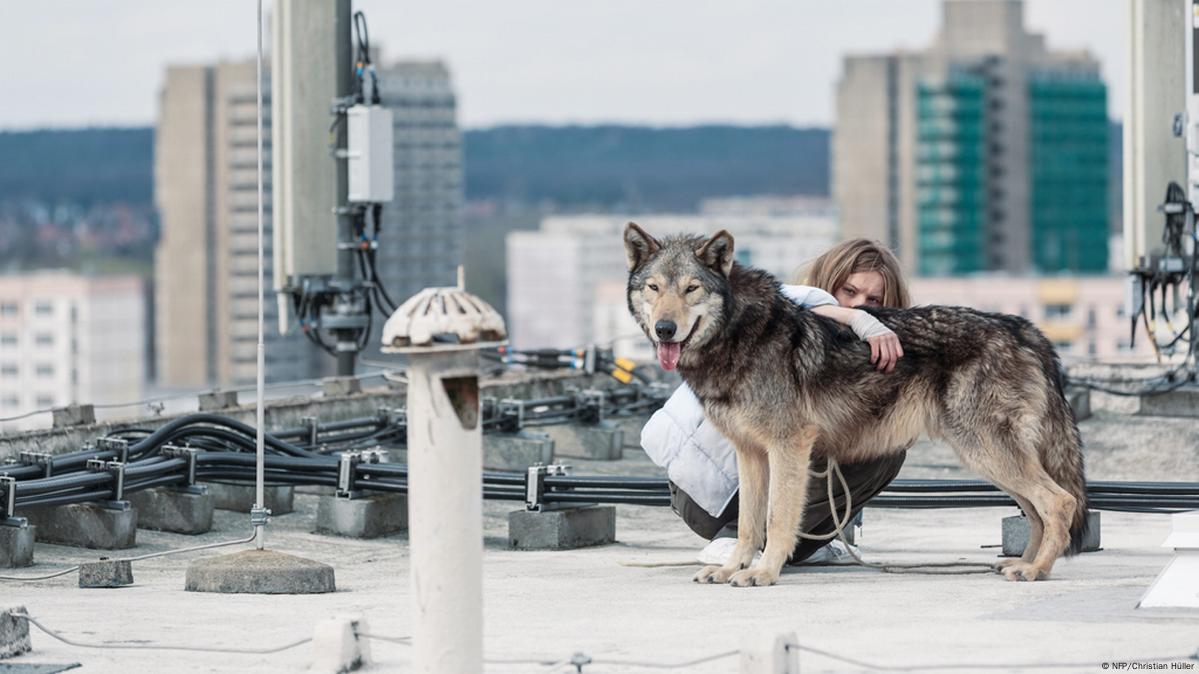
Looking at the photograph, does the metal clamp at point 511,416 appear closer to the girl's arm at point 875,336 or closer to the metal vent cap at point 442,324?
the girl's arm at point 875,336

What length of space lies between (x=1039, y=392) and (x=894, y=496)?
1853 millimetres

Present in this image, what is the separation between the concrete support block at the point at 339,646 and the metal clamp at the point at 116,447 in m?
4.35

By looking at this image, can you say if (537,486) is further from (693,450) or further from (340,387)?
(340,387)

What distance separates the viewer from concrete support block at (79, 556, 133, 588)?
32.4 feet

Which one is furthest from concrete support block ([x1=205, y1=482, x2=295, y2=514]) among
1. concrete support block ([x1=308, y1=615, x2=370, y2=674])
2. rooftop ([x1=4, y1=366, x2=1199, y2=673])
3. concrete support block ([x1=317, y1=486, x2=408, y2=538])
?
concrete support block ([x1=308, y1=615, x2=370, y2=674])

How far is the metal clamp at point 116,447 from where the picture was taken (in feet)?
38.5

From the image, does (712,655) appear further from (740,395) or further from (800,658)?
(740,395)

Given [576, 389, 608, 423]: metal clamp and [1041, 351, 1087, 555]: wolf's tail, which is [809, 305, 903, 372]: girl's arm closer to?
[1041, 351, 1087, 555]: wolf's tail

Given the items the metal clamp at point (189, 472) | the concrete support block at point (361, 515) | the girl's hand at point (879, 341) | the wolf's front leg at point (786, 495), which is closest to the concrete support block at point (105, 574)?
the metal clamp at point (189, 472)

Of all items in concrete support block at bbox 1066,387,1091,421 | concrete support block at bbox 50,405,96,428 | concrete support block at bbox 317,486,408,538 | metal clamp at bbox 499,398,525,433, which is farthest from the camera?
concrete support block at bbox 1066,387,1091,421

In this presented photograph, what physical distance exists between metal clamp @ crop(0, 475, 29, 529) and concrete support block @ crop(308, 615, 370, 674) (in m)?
3.37

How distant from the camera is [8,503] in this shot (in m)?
10.6

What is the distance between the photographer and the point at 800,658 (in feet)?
24.7

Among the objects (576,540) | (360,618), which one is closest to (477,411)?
(360,618)
